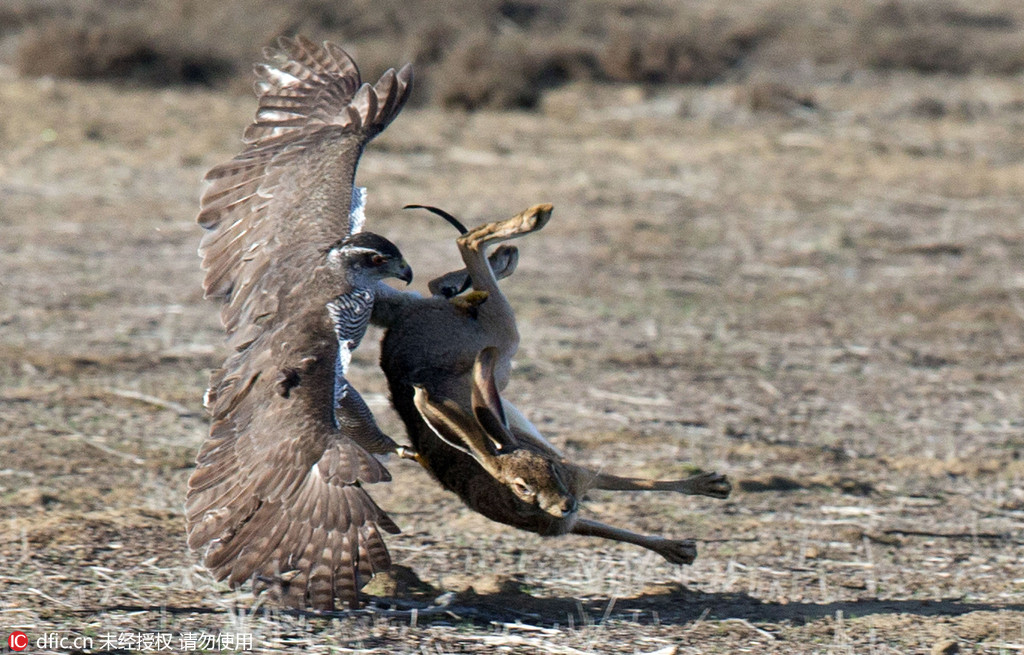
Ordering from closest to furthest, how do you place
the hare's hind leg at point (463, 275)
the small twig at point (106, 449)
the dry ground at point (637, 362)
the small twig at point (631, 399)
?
the dry ground at point (637, 362)
the hare's hind leg at point (463, 275)
the small twig at point (106, 449)
the small twig at point (631, 399)

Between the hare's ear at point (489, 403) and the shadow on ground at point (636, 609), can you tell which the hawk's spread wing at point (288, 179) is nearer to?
the hare's ear at point (489, 403)

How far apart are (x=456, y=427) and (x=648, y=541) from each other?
0.84 meters

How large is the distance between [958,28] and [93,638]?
55.7 ft

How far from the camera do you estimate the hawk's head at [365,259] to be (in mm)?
4777

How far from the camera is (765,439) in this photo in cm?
696

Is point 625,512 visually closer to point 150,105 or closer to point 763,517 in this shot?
point 763,517

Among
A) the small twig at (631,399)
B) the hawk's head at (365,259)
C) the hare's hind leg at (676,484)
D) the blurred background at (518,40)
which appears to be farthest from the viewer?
the blurred background at (518,40)

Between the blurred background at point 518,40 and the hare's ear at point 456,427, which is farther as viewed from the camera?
the blurred background at point 518,40

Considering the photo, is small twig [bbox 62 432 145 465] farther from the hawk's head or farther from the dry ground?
the hawk's head

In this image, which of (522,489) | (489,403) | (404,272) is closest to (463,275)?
(404,272)

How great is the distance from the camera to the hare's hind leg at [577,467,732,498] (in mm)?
5184

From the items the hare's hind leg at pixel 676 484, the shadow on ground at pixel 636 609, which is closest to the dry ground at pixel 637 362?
the shadow on ground at pixel 636 609

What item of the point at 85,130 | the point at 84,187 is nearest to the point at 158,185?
the point at 84,187

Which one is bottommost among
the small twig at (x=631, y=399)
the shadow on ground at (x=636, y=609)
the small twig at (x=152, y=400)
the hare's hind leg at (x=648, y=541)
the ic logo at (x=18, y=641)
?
the ic logo at (x=18, y=641)
